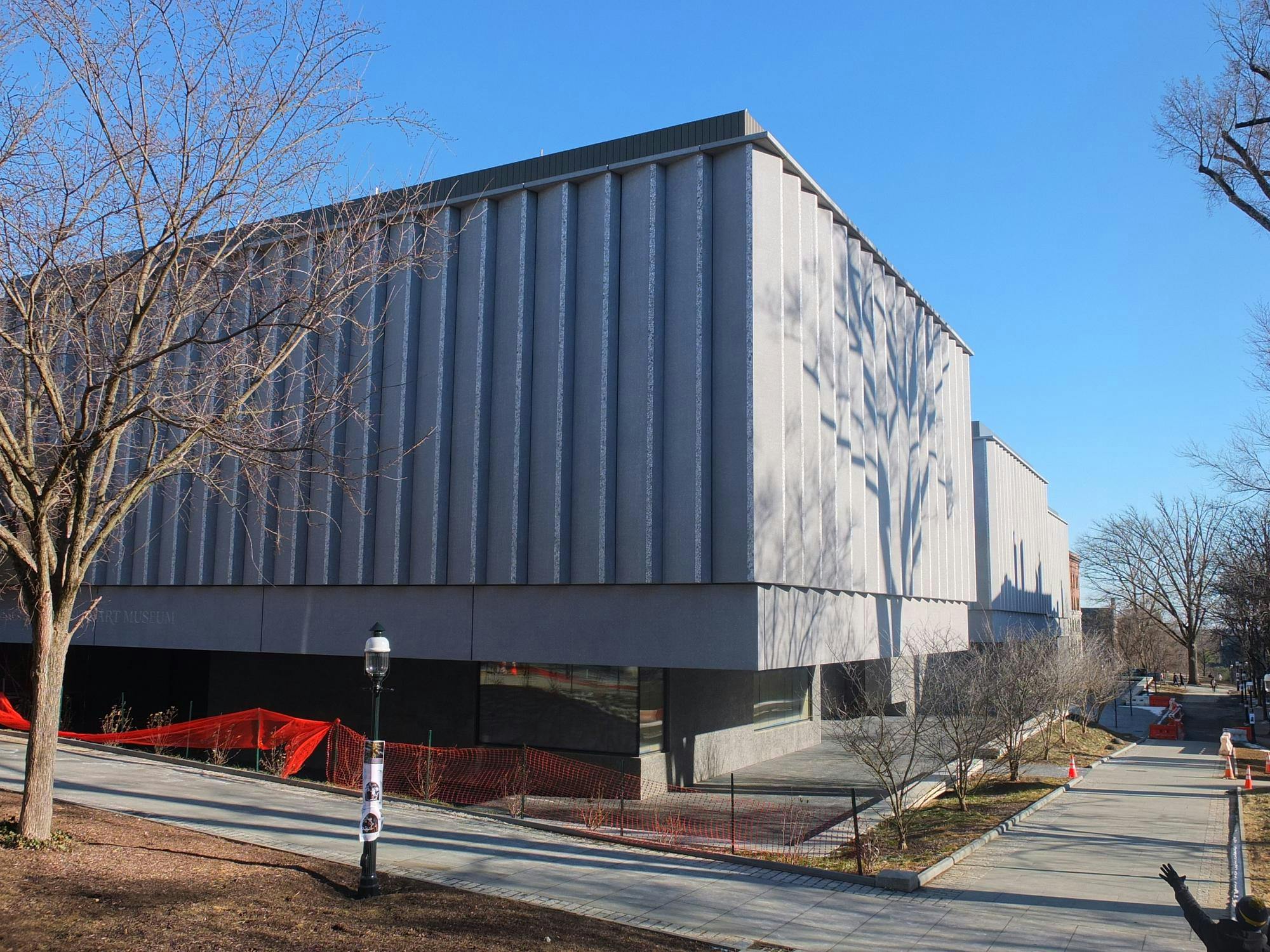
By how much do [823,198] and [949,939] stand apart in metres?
15.5

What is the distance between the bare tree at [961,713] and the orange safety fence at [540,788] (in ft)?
7.22

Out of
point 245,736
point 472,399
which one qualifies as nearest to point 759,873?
point 472,399

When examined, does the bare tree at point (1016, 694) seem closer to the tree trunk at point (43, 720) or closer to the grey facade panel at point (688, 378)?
the grey facade panel at point (688, 378)

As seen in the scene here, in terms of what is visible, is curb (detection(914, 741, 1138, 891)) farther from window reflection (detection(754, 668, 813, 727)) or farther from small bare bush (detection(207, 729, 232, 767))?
small bare bush (detection(207, 729, 232, 767))

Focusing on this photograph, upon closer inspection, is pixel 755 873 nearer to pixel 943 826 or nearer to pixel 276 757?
pixel 943 826

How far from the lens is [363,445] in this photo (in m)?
20.9

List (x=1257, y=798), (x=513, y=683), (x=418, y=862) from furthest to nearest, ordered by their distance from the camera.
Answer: (x=513, y=683)
(x=1257, y=798)
(x=418, y=862)

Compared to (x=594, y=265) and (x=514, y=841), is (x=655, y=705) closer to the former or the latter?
(x=514, y=841)

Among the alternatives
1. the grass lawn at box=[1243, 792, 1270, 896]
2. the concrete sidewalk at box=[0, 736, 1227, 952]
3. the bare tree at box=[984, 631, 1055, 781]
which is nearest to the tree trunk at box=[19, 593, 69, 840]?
the concrete sidewalk at box=[0, 736, 1227, 952]

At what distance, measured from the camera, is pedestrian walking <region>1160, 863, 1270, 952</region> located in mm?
6125

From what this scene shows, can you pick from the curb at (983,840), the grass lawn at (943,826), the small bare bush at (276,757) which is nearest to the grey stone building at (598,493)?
the small bare bush at (276,757)

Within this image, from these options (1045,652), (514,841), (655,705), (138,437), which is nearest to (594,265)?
(655,705)

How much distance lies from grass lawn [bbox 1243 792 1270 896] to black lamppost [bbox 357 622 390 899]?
1032cm

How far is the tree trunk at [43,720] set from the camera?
10195 millimetres
